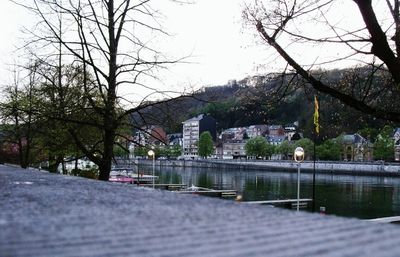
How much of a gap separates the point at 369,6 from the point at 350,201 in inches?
1671

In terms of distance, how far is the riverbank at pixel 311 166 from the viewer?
104250 mm

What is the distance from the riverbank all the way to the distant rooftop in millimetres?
80269

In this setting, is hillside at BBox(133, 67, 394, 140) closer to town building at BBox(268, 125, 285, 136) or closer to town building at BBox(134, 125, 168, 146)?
town building at BBox(134, 125, 168, 146)

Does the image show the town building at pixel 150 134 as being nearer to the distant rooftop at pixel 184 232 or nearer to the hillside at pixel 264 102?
the hillside at pixel 264 102

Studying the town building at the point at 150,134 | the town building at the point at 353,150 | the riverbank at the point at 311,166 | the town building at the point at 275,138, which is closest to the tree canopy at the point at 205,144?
the riverbank at the point at 311,166

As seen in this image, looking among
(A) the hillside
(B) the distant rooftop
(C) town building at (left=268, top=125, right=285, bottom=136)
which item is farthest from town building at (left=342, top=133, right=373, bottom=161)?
(B) the distant rooftop

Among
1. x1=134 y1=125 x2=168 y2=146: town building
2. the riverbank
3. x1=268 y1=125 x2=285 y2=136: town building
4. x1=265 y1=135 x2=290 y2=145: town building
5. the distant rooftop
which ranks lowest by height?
the riverbank

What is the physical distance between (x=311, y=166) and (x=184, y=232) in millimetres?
126457

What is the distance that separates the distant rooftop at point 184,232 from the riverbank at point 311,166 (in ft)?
263

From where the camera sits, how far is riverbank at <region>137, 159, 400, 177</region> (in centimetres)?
10425

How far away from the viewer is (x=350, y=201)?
162ft

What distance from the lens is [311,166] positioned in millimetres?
125062

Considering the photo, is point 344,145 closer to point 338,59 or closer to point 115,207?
point 338,59

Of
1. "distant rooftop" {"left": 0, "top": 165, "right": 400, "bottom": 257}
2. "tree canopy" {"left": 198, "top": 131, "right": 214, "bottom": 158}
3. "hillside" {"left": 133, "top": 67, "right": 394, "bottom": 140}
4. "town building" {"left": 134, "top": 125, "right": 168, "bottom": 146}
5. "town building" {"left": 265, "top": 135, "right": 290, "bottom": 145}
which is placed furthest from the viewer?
"town building" {"left": 265, "top": 135, "right": 290, "bottom": 145}
